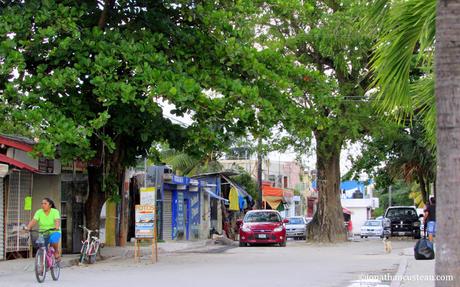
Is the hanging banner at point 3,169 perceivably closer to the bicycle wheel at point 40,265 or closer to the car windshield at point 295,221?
the bicycle wheel at point 40,265

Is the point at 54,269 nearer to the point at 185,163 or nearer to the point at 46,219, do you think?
the point at 46,219

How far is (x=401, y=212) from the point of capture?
36438 mm

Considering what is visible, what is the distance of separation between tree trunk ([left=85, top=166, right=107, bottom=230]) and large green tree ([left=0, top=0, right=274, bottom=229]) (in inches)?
1.2

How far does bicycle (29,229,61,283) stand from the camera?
12.7 m

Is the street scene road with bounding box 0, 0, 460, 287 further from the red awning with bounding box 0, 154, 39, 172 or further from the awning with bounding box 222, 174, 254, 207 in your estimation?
the awning with bounding box 222, 174, 254, 207

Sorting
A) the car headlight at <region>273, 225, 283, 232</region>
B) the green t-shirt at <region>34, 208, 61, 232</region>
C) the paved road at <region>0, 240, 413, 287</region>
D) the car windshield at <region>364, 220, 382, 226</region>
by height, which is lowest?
the paved road at <region>0, 240, 413, 287</region>

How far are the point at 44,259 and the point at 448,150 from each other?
10.1m

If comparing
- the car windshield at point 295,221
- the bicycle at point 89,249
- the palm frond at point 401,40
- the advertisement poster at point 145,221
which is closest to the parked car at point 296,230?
the car windshield at point 295,221

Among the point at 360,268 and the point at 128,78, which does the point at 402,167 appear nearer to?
the point at 360,268

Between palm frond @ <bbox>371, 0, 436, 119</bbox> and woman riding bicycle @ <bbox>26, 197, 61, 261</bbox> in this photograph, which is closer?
palm frond @ <bbox>371, 0, 436, 119</bbox>

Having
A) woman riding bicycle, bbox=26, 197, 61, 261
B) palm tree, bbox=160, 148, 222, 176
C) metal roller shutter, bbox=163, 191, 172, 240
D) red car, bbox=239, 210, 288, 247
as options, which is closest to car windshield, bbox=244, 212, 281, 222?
red car, bbox=239, 210, 288, 247

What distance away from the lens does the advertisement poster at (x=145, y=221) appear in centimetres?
1931

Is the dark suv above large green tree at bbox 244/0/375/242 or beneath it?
beneath

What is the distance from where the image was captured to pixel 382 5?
653 centimetres
